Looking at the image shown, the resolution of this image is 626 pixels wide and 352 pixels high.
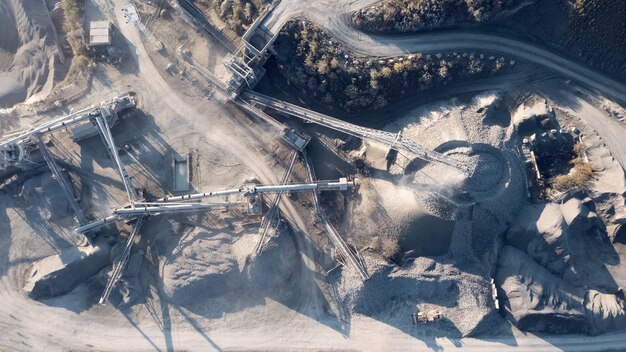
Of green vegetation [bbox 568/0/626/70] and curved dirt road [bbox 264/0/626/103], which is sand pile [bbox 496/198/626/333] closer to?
curved dirt road [bbox 264/0/626/103]

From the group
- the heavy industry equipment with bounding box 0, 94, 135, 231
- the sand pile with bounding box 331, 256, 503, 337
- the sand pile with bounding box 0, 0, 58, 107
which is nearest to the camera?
the sand pile with bounding box 331, 256, 503, 337

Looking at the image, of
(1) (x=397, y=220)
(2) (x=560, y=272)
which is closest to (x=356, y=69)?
(1) (x=397, y=220)

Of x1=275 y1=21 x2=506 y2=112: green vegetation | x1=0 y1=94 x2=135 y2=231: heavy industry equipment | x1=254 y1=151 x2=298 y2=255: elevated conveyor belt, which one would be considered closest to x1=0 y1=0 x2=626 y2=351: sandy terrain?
x1=254 y1=151 x2=298 y2=255: elevated conveyor belt

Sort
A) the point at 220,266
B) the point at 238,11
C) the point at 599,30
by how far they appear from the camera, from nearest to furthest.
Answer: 1. the point at 220,266
2. the point at 599,30
3. the point at 238,11

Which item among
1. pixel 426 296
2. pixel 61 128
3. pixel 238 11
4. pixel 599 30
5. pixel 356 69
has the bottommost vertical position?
pixel 426 296

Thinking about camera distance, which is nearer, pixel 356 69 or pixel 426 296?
pixel 426 296

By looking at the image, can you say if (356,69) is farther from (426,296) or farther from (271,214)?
(426,296)
